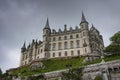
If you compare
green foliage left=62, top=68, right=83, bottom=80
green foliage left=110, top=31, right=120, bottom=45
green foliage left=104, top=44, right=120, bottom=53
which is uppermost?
green foliage left=110, top=31, right=120, bottom=45

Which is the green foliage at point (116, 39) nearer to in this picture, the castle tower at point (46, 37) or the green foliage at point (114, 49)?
the green foliage at point (114, 49)

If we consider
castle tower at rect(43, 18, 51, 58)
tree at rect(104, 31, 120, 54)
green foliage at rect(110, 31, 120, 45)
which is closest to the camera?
tree at rect(104, 31, 120, 54)

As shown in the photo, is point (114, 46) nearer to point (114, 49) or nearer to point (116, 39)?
point (114, 49)

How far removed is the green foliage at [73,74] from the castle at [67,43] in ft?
94.4

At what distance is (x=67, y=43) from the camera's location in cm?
8056

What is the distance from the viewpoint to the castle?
77.1 meters

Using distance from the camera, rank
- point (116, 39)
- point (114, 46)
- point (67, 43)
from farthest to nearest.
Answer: point (67, 43) < point (116, 39) < point (114, 46)

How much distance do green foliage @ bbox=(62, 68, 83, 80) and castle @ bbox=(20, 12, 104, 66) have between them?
28.8 m

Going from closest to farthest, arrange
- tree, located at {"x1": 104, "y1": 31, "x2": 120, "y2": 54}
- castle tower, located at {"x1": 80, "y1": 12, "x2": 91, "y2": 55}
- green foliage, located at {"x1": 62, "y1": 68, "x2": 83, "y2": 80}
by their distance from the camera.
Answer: green foliage, located at {"x1": 62, "y1": 68, "x2": 83, "y2": 80} < tree, located at {"x1": 104, "y1": 31, "x2": 120, "y2": 54} < castle tower, located at {"x1": 80, "y1": 12, "x2": 91, "y2": 55}

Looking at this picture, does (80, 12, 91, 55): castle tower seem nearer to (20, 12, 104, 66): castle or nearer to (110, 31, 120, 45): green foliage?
(20, 12, 104, 66): castle

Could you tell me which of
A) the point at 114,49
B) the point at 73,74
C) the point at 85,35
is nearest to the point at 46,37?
the point at 85,35

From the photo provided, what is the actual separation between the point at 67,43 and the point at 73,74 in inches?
1447

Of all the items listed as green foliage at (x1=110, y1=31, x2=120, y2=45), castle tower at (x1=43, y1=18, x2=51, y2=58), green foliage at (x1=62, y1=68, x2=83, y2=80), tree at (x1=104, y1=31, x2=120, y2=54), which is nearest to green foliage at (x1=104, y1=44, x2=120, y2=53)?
tree at (x1=104, y1=31, x2=120, y2=54)

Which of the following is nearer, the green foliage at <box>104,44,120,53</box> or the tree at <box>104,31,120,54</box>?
the green foliage at <box>104,44,120,53</box>
